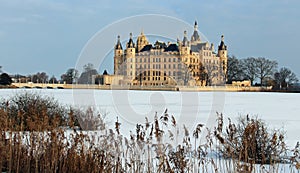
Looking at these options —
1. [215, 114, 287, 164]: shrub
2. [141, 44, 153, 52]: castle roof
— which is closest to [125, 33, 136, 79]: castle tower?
[141, 44, 153, 52]: castle roof

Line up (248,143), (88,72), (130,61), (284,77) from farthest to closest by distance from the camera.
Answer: (284,77), (130,61), (88,72), (248,143)

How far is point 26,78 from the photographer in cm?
7956

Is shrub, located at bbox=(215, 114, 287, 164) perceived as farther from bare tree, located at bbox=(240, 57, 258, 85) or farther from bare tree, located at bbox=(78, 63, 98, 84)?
bare tree, located at bbox=(240, 57, 258, 85)

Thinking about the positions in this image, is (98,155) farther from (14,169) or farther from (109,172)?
(14,169)

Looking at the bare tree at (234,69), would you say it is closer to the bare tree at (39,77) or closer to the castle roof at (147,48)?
the bare tree at (39,77)

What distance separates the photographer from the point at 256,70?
7931cm

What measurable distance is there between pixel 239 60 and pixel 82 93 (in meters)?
65.3

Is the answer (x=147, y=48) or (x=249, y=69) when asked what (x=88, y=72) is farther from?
(x=249, y=69)

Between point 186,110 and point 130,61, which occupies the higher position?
point 130,61

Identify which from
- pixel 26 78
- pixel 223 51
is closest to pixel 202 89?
pixel 223 51

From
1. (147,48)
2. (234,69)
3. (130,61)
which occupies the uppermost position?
(234,69)

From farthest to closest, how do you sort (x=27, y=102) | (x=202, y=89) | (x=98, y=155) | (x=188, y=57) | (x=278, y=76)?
(x=278, y=76)
(x=202, y=89)
(x=188, y=57)
(x=27, y=102)
(x=98, y=155)

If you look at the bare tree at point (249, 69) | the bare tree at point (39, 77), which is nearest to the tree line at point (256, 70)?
the bare tree at point (249, 69)

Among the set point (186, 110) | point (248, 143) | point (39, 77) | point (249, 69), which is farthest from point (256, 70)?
point (248, 143)
